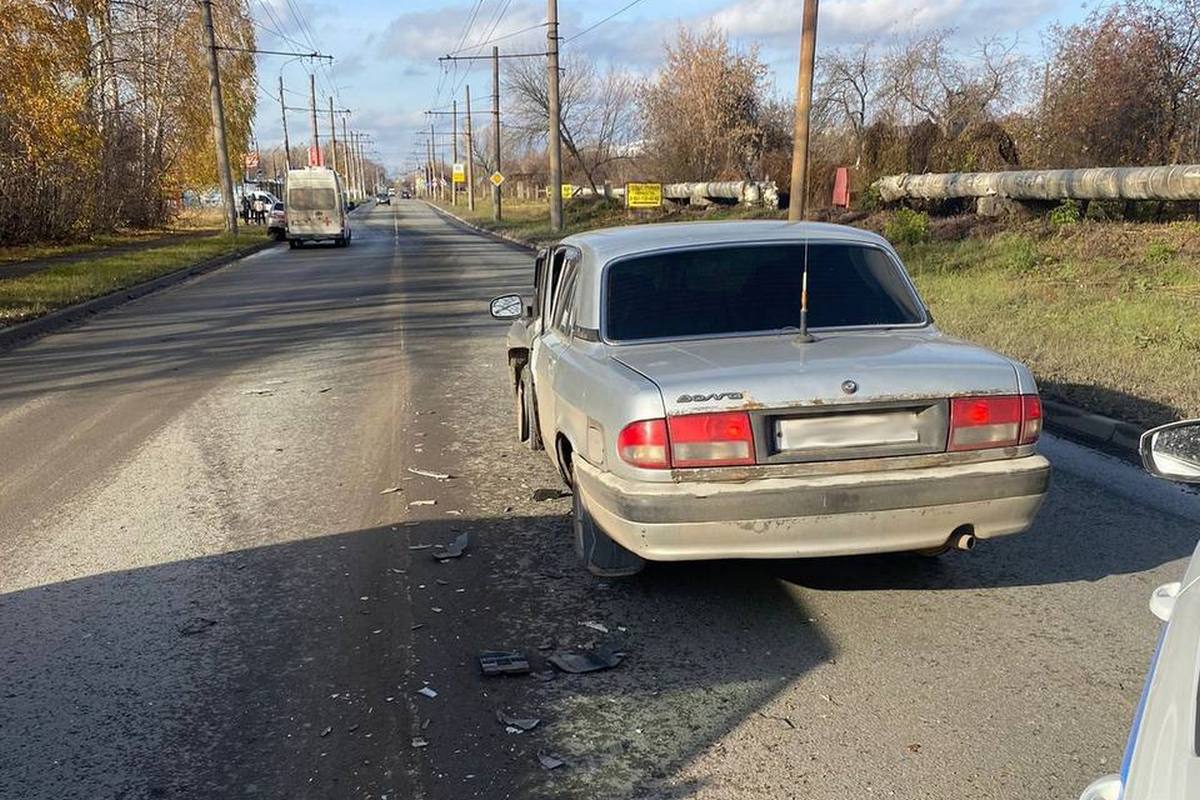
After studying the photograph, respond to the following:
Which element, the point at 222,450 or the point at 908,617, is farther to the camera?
the point at 222,450

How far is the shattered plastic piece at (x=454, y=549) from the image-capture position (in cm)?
493

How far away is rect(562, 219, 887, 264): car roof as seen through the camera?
16.0 ft

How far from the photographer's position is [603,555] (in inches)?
171

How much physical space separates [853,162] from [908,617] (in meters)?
28.4

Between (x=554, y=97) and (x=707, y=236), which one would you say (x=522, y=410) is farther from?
(x=554, y=97)

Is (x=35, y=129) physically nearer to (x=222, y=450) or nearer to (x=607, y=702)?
(x=222, y=450)

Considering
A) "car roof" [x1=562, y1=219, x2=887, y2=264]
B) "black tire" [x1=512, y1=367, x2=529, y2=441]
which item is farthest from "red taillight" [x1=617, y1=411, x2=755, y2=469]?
"black tire" [x1=512, y1=367, x2=529, y2=441]

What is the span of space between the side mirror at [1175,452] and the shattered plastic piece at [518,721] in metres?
2.10

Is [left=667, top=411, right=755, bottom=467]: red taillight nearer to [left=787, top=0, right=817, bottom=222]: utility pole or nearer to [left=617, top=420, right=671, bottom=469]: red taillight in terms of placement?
[left=617, top=420, right=671, bottom=469]: red taillight

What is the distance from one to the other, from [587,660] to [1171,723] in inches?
100

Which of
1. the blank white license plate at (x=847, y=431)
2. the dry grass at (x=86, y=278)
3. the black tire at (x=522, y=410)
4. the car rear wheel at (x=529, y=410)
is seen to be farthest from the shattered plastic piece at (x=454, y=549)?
the dry grass at (x=86, y=278)

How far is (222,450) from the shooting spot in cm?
717

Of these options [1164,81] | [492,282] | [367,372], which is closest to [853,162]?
[1164,81]

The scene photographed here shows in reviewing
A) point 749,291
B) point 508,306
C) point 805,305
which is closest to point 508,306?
point 508,306
